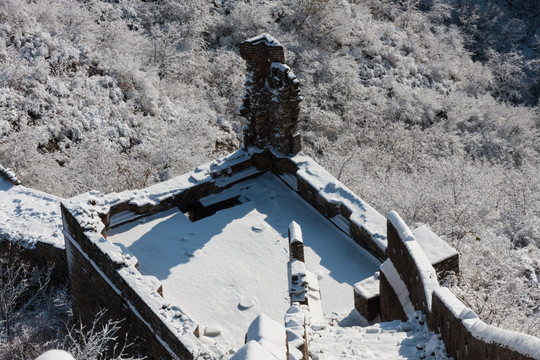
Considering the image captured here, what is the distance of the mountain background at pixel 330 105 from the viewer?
22828mm

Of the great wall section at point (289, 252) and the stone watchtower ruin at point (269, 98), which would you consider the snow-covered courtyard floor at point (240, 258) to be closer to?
the great wall section at point (289, 252)

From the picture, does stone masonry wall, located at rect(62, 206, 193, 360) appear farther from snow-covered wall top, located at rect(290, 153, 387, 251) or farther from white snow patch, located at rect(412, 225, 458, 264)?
snow-covered wall top, located at rect(290, 153, 387, 251)

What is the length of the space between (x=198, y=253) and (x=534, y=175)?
17.4m

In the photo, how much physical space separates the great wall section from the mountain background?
122 inches

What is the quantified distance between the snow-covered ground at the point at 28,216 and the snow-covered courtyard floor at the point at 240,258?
Result: 18.4 ft

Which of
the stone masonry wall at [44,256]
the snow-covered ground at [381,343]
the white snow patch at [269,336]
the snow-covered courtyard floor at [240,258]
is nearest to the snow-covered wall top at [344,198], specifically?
the snow-covered courtyard floor at [240,258]

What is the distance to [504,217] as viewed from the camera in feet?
75.1

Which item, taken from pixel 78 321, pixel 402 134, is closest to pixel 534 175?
pixel 402 134

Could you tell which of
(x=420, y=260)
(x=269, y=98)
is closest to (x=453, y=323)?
(x=420, y=260)

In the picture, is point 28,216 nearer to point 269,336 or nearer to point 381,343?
point 381,343

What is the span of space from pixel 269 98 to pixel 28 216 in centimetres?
902

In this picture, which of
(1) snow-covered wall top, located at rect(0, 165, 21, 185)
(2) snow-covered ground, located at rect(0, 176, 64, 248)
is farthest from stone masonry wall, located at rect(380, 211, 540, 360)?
(1) snow-covered wall top, located at rect(0, 165, 21, 185)

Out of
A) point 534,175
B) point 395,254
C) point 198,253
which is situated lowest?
point 534,175

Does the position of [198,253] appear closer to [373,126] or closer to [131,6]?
[373,126]
